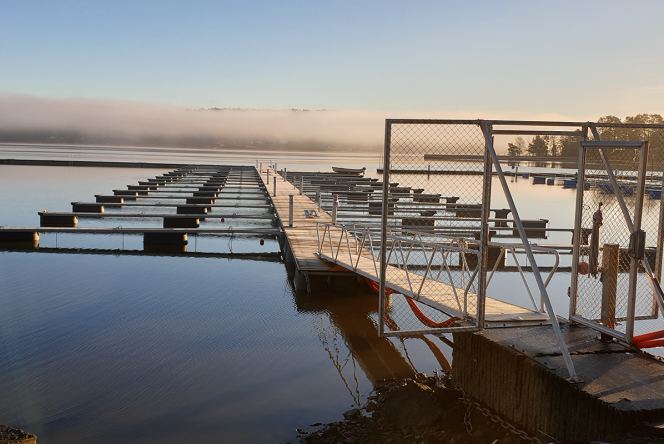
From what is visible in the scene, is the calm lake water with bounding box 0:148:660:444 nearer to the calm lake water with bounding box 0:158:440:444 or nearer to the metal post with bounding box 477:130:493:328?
the calm lake water with bounding box 0:158:440:444

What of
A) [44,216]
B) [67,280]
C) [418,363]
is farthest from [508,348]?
[44,216]

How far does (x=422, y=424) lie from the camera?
6.02 metres

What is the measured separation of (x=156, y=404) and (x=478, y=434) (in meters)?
3.89

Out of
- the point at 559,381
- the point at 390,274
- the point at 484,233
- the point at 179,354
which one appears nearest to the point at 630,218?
the point at 484,233

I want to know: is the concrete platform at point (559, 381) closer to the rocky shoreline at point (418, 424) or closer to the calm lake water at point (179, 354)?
the rocky shoreline at point (418, 424)

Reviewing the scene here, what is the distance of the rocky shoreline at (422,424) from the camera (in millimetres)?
5733

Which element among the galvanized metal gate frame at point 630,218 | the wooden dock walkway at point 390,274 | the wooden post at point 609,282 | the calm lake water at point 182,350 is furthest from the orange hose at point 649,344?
the calm lake water at point 182,350

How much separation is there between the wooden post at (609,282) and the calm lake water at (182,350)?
2.97 metres

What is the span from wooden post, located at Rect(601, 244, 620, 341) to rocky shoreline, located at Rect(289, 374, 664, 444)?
1.61 meters

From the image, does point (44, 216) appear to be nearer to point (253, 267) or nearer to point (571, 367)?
point (253, 267)

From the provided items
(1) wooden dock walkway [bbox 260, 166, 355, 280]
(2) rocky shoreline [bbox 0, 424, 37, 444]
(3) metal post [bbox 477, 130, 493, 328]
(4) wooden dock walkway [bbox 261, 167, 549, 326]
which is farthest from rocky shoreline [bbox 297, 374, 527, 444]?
(1) wooden dock walkway [bbox 260, 166, 355, 280]

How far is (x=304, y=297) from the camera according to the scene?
12.7 m

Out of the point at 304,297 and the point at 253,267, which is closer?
the point at 304,297

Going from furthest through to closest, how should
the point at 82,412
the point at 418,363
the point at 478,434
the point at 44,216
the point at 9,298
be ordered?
the point at 44,216, the point at 9,298, the point at 418,363, the point at 82,412, the point at 478,434
